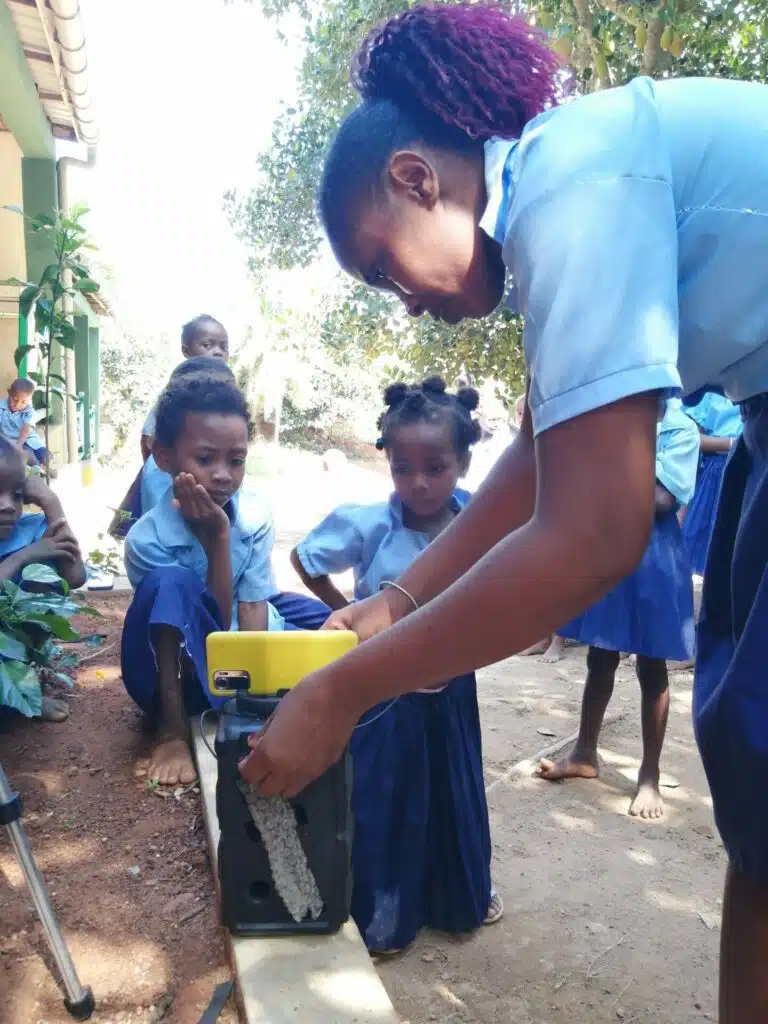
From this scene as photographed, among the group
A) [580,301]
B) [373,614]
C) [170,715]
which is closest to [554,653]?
[170,715]

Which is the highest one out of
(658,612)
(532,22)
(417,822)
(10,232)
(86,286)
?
(532,22)

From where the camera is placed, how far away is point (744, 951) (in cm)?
98

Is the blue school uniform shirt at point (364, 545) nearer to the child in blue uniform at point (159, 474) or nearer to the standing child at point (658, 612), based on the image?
the standing child at point (658, 612)

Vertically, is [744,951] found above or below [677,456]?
below

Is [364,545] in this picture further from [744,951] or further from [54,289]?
[54,289]

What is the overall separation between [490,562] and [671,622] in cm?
213

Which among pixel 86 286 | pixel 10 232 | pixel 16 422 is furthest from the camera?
pixel 10 232

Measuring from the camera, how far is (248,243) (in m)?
15.0

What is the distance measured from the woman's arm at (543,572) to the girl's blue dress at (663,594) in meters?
1.91

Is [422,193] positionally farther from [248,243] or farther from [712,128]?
[248,243]

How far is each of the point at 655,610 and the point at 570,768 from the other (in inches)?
25.9

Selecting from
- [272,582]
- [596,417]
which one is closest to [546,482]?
[596,417]

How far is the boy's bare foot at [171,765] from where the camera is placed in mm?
2307

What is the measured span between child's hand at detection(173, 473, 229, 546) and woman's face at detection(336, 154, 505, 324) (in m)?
1.59
